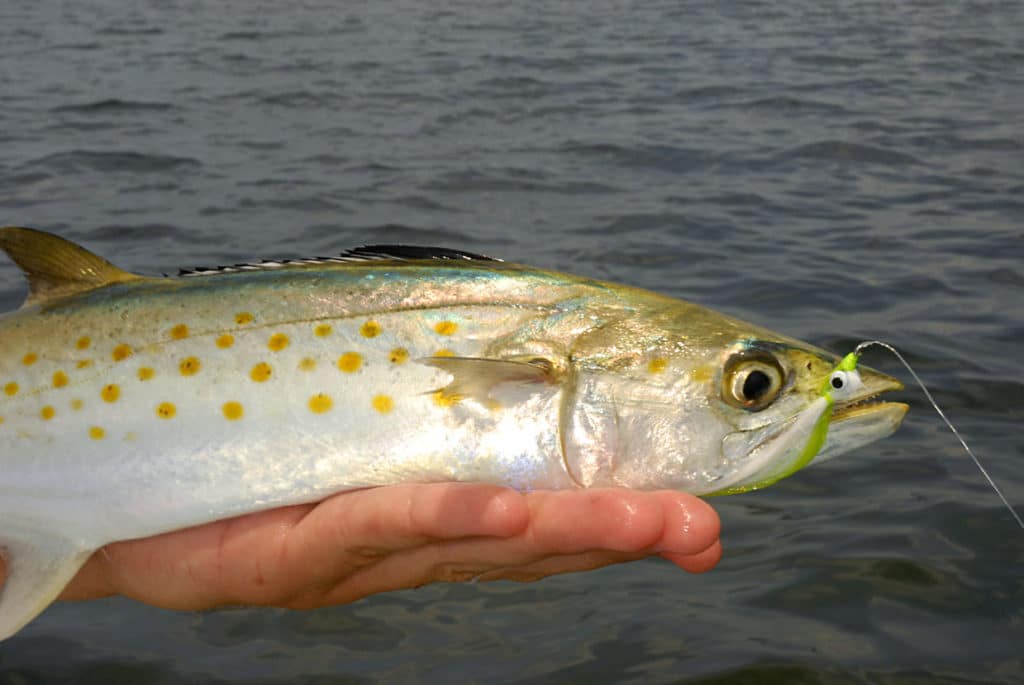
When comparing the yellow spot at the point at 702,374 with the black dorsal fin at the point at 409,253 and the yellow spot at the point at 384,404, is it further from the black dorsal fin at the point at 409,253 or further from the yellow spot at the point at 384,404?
A: the yellow spot at the point at 384,404

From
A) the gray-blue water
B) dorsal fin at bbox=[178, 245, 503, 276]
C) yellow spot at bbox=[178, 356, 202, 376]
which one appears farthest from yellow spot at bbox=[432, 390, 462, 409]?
the gray-blue water

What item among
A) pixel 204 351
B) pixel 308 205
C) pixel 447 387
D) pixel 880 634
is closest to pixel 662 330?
pixel 447 387

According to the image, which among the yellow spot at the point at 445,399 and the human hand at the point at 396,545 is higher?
the yellow spot at the point at 445,399

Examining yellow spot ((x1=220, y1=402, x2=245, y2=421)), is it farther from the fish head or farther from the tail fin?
the fish head

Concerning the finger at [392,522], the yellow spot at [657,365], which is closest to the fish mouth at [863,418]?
the yellow spot at [657,365]

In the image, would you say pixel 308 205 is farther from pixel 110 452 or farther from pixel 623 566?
pixel 110 452

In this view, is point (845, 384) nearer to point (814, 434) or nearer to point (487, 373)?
point (814, 434)
